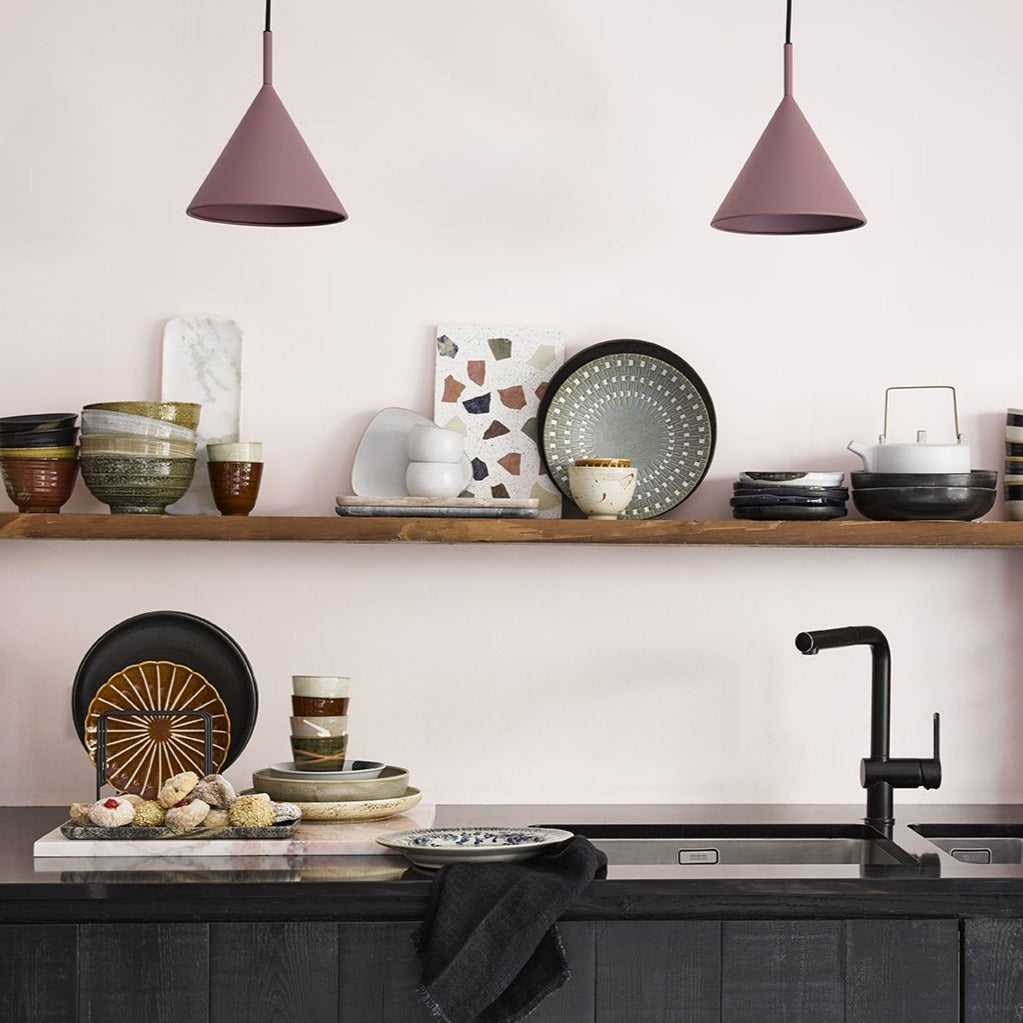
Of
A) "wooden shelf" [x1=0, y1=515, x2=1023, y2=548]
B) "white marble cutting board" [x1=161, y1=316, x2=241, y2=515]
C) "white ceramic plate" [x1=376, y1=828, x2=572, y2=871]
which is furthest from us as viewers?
"white marble cutting board" [x1=161, y1=316, x2=241, y2=515]

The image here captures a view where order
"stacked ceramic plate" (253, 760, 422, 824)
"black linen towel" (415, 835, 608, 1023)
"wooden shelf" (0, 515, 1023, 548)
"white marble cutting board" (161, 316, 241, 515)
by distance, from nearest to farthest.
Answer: "black linen towel" (415, 835, 608, 1023) → "stacked ceramic plate" (253, 760, 422, 824) → "wooden shelf" (0, 515, 1023, 548) → "white marble cutting board" (161, 316, 241, 515)

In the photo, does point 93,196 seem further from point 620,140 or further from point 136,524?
point 620,140

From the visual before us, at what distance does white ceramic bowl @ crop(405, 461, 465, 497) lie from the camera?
7.63ft

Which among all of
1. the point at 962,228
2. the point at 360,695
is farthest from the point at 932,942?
the point at 962,228

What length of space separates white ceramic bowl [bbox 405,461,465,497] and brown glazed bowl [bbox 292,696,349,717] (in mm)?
380

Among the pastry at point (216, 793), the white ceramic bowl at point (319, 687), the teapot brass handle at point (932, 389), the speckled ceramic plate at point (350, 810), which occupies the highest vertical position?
the teapot brass handle at point (932, 389)

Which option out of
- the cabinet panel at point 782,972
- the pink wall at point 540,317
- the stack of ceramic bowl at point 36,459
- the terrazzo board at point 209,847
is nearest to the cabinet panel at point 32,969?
the terrazzo board at point 209,847

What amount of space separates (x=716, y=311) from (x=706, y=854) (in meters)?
0.97

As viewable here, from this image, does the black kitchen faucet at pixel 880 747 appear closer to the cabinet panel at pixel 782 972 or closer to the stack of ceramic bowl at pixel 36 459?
the cabinet panel at pixel 782 972

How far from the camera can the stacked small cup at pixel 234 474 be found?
7.63 ft

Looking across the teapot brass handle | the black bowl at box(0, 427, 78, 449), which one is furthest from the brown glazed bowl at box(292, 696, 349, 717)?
the teapot brass handle

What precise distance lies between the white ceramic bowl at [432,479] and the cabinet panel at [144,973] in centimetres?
81

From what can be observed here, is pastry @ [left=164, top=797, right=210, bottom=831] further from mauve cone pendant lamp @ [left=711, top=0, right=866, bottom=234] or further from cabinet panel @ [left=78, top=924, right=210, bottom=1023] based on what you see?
mauve cone pendant lamp @ [left=711, top=0, right=866, bottom=234]

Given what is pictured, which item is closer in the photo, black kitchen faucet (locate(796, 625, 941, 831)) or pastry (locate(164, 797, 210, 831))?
pastry (locate(164, 797, 210, 831))
